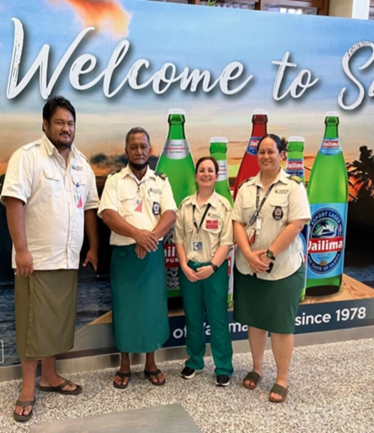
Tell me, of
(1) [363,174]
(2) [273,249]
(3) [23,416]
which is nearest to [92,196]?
(2) [273,249]

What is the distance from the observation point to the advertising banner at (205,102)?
2.24m

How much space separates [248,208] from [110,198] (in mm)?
666

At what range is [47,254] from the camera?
6.58 feet

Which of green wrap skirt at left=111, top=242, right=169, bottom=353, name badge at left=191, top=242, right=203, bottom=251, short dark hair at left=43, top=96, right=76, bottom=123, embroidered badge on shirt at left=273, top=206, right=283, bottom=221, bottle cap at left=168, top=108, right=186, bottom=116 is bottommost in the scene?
green wrap skirt at left=111, top=242, right=169, bottom=353

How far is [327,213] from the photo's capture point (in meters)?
2.74

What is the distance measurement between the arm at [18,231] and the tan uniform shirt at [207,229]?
74 cm

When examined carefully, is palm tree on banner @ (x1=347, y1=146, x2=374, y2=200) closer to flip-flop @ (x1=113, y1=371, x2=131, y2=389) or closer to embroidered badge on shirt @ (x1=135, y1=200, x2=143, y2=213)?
embroidered badge on shirt @ (x1=135, y1=200, x2=143, y2=213)

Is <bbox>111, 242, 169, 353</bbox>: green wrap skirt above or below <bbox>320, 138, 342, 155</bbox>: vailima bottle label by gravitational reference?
below

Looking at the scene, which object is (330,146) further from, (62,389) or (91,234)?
(62,389)

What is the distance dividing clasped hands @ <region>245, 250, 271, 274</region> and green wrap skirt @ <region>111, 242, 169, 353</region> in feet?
1.50

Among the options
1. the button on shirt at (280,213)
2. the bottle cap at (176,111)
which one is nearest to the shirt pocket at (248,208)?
the button on shirt at (280,213)

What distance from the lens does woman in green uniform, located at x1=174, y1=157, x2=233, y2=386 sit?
7.22ft

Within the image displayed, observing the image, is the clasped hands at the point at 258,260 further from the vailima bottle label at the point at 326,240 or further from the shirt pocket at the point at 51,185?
the shirt pocket at the point at 51,185

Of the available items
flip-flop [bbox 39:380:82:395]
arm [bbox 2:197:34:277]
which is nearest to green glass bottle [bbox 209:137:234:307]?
arm [bbox 2:197:34:277]
